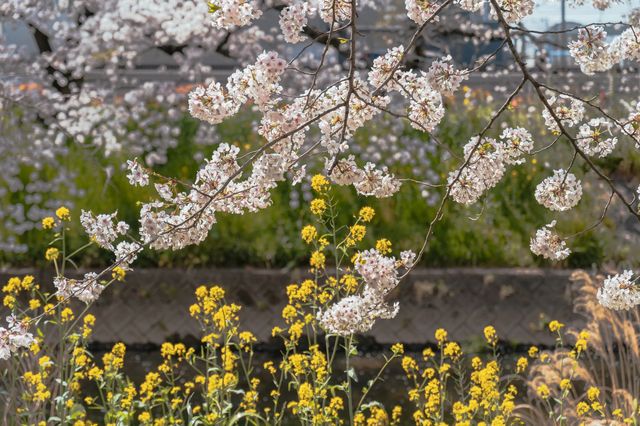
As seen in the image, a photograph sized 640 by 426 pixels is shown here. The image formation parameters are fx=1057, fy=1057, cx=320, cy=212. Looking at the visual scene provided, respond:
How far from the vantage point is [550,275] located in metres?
8.94

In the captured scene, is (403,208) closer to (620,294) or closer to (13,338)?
(620,294)

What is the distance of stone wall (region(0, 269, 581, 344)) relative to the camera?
29.0ft

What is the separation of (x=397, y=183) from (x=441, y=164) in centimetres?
623

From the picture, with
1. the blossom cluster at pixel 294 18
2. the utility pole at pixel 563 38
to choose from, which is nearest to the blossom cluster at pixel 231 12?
the blossom cluster at pixel 294 18

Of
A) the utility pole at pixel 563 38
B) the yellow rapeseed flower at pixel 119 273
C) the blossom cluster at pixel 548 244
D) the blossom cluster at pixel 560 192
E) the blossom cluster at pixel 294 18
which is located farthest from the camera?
the utility pole at pixel 563 38

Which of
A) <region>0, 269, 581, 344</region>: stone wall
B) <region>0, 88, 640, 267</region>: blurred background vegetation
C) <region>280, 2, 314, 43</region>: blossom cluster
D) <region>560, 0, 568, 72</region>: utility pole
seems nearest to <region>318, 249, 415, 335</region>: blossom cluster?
<region>280, 2, 314, 43</region>: blossom cluster

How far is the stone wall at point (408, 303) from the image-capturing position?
8828 millimetres

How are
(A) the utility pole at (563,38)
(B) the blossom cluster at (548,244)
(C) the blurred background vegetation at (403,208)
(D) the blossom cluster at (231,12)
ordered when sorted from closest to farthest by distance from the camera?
(D) the blossom cluster at (231,12) < (B) the blossom cluster at (548,244) < (C) the blurred background vegetation at (403,208) < (A) the utility pole at (563,38)

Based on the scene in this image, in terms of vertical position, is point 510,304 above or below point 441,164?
below

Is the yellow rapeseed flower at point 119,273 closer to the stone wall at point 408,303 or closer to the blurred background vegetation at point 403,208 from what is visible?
the stone wall at point 408,303

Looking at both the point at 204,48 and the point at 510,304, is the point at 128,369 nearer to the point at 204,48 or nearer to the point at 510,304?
the point at 510,304

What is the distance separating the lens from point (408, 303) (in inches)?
353

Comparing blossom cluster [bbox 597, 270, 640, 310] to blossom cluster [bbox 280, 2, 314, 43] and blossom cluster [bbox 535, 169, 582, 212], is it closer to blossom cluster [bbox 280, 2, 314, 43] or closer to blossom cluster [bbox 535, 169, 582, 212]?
blossom cluster [bbox 535, 169, 582, 212]

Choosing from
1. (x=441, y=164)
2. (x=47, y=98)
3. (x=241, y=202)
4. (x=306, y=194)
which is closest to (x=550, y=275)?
(x=441, y=164)
